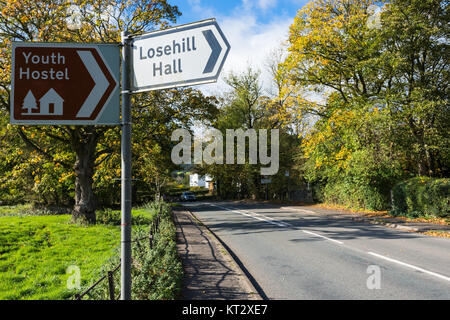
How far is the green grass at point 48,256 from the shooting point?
21.6 feet

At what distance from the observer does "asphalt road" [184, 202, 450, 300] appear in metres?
6.05

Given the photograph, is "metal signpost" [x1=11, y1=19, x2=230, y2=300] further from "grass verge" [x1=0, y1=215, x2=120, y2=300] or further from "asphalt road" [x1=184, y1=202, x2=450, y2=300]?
"grass verge" [x1=0, y1=215, x2=120, y2=300]

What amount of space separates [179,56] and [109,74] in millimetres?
554

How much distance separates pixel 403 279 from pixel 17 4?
16513 mm

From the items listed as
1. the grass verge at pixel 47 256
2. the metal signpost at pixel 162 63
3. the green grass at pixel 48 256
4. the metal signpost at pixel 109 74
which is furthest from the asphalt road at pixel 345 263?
the metal signpost at pixel 109 74

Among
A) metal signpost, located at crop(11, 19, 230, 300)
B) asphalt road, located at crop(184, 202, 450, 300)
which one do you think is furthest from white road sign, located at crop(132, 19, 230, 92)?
asphalt road, located at crop(184, 202, 450, 300)

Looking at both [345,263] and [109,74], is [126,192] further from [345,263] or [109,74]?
[345,263]

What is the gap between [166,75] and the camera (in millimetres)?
2455

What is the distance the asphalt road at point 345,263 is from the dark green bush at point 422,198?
12.6ft

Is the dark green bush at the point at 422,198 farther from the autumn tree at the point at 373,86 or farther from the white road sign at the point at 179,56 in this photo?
the white road sign at the point at 179,56

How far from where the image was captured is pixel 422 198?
16781mm
